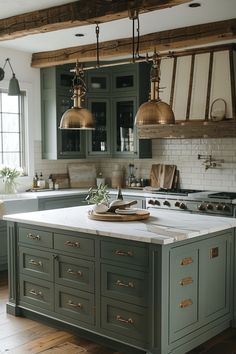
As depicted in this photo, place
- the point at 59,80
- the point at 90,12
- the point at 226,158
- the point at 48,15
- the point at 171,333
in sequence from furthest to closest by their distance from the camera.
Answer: the point at 59,80 → the point at 226,158 → the point at 48,15 → the point at 90,12 → the point at 171,333

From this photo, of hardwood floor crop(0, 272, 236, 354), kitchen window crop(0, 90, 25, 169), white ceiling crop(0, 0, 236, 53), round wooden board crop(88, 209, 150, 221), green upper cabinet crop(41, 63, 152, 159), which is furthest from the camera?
green upper cabinet crop(41, 63, 152, 159)

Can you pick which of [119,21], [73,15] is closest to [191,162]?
[119,21]

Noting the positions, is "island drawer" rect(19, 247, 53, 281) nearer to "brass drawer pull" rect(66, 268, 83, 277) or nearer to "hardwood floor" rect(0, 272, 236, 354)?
"brass drawer pull" rect(66, 268, 83, 277)

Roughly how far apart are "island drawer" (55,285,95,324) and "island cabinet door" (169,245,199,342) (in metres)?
0.71

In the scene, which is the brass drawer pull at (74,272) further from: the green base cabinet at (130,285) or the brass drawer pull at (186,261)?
the brass drawer pull at (186,261)

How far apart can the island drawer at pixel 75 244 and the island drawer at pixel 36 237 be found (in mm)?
92

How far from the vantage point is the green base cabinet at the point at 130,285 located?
3580mm

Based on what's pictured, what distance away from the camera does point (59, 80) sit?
23.2 feet

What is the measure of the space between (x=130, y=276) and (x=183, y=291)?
0.42m

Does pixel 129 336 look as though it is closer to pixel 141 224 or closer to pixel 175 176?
pixel 141 224

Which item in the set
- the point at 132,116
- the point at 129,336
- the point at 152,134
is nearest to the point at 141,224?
the point at 129,336

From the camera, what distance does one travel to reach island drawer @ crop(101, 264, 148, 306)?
363 cm

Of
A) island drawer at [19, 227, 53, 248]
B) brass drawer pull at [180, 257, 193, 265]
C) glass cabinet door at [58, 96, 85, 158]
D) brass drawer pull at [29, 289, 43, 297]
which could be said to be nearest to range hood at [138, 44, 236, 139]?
glass cabinet door at [58, 96, 85, 158]

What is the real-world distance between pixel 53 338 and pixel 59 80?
4.04m
